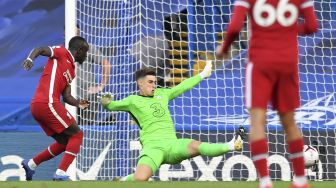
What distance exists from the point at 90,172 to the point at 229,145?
134 inches

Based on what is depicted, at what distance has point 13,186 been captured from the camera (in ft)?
18.0

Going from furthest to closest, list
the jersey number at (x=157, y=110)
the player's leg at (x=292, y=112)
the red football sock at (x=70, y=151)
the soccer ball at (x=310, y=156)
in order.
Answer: the soccer ball at (x=310, y=156) < the jersey number at (x=157, y=110) < the red football sock at (x=70, y=151) < the player's leg at (x=292, y=112)

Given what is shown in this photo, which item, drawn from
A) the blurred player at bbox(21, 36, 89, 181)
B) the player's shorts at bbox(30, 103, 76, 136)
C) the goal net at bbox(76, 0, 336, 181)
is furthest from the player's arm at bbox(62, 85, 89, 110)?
the goal net at bbox(76, 0, 336, 181)

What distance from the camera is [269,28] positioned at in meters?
4.91

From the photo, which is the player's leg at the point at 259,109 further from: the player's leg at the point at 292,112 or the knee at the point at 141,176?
the knee at the point at 141,176

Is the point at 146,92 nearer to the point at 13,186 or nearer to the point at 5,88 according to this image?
the point at 13,186

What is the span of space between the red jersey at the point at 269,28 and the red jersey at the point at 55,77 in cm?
342

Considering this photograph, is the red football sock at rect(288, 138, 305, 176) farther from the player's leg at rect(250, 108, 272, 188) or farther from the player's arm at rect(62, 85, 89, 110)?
the player's arm at rect(62, 85, 89, 110)

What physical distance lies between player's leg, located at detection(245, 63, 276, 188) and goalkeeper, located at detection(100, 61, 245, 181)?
2.68 meters

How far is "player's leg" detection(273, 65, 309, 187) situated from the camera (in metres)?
4.91

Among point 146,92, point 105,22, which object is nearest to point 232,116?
point 105,22

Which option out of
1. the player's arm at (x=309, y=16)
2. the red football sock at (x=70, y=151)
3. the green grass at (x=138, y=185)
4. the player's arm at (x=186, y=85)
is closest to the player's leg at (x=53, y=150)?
the red football sock at (x=70, y=151)

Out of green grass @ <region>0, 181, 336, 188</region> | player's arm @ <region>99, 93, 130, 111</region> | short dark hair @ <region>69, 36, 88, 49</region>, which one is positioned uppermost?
short dark hair @ <region>69, 36, 88, 49</region>

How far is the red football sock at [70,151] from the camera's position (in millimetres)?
7781
